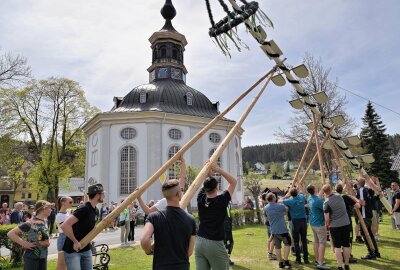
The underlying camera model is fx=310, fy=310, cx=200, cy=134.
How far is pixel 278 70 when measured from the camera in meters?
7.21

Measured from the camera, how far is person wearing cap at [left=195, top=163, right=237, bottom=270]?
14.6 feet

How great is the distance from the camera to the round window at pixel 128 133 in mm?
31508

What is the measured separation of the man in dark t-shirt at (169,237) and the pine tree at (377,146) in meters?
28.8

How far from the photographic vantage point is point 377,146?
99.0ft

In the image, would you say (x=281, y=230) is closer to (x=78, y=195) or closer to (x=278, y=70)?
(x=278, y=70)

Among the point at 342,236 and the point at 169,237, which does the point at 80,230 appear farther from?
the point at 342,236

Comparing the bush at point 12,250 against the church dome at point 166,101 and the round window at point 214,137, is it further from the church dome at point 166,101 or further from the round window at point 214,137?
the round window at point 214,137

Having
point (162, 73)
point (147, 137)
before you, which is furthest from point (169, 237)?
point (162, 73)

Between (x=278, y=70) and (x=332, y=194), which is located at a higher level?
(x=278, y=70)

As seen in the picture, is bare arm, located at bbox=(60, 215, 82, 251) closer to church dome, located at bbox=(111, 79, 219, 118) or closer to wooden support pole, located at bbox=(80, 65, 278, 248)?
wooden support pole, located at bbox=(80, 65, 278, 248)

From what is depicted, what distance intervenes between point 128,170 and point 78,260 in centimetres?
2677

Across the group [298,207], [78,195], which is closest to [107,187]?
[298,207]

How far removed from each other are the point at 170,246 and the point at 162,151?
28.0 metres

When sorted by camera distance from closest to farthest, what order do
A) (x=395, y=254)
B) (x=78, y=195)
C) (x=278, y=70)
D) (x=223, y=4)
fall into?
(x=223, y=4) → (x=278, y=70) → (x=395, y=254) → (x=78, y=195)
